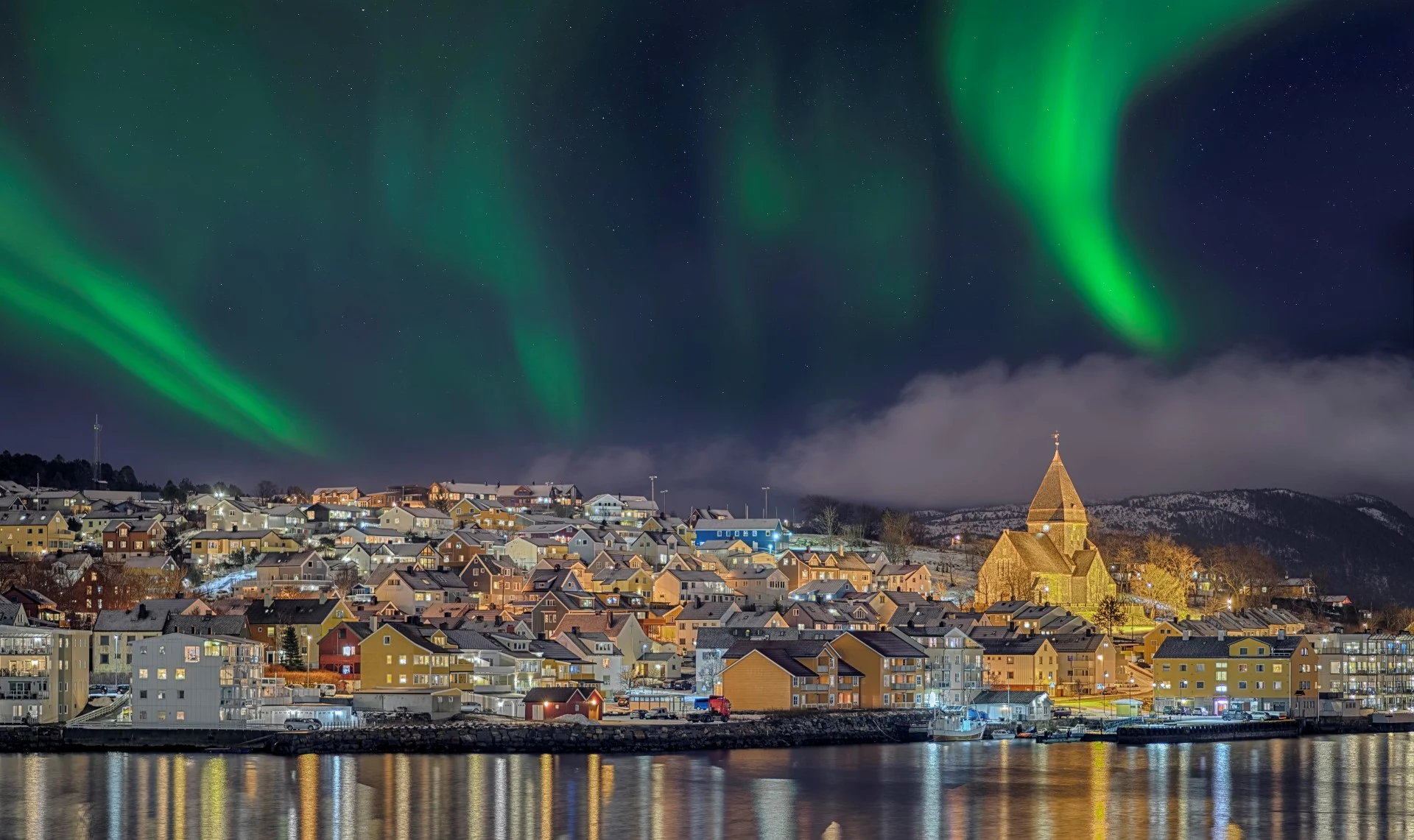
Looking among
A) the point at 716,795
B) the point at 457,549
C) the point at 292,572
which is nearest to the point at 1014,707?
Answer: the point at 716,795

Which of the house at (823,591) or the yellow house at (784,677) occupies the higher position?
the house at (823,591)

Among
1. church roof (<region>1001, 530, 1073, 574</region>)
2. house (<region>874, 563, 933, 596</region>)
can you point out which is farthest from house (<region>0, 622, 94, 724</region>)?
church roof (<region>1001, 530, 1073, 574</region>)

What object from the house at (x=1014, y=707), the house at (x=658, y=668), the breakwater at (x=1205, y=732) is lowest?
the breakwater at (x=1205, y=732)

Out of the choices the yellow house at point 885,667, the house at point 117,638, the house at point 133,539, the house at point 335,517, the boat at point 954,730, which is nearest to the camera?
the boat at point 954,730

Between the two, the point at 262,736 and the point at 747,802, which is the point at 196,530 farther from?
the point at 747,802

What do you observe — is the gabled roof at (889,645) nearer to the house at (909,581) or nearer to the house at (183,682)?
the house at (183,682)

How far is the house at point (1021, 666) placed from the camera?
62031 mm

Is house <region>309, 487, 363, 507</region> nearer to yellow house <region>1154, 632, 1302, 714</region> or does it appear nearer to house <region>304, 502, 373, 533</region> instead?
house <region>304, 502, 373, 533</region>

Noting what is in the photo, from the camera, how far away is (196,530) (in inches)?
3548

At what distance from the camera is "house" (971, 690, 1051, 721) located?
56125 millimetres

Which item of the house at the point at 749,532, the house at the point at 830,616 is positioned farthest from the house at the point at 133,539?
the house at the point at 830,616

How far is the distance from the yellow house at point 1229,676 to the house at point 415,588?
30.0 meters

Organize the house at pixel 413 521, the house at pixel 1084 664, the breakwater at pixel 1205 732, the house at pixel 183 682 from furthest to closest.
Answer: the house at pixel 413 521
the house at pixel 1084 664
the breakwater at pixel 1205 732
the house at pixel 183 682

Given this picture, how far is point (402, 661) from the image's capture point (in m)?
52.6
